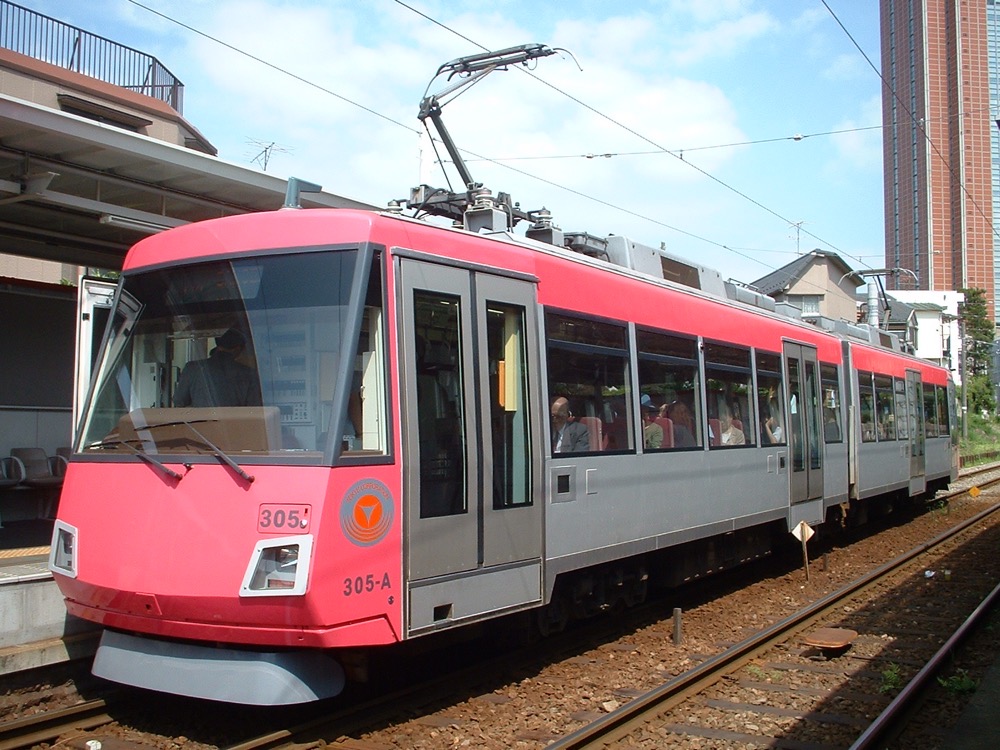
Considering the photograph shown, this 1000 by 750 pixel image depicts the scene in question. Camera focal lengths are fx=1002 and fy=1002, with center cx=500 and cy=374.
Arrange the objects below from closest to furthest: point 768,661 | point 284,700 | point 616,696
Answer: point 284,700 → point 616,696 → point 768,661

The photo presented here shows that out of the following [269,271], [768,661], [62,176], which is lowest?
[768,661]

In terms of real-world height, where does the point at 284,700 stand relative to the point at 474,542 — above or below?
below

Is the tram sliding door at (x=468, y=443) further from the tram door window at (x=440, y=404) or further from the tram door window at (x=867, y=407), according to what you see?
the tram door window at (x=867, y=407)

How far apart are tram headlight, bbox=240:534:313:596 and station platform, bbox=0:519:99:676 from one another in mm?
2237

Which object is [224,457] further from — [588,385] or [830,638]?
[830,638]

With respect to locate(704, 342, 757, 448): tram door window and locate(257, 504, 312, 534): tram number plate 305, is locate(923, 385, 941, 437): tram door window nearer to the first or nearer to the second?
locate(704, 342, 757, 448): tram door window

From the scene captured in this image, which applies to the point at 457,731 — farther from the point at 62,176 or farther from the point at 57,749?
the point at 62,176

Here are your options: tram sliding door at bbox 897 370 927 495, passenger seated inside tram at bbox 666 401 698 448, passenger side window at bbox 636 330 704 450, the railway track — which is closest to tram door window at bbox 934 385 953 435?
tram sliding door at bbox 897 370 927 495

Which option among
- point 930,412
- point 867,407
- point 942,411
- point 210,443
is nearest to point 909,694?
point 210,443

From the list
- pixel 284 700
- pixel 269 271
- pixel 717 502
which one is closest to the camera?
pixel 284 700

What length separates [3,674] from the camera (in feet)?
20.8

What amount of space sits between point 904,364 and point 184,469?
15505mm

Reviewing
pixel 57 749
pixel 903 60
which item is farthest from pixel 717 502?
pixel 903 60

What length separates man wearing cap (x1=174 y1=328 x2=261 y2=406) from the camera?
227 inches
